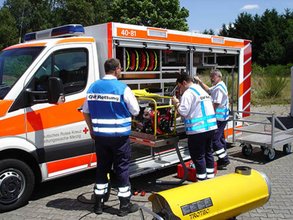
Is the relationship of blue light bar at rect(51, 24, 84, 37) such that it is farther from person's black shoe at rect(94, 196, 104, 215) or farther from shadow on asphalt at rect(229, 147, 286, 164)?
shadow on asphalt at rect(229, 147, 286, 164)

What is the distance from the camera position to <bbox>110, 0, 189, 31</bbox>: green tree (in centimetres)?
3406

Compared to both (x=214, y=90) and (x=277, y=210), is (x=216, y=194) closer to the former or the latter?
(x=277, y=210)

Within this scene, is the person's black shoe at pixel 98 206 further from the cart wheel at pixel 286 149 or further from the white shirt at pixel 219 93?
the cart wheel at pixel 286 149

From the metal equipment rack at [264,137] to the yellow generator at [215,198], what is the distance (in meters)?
3.68

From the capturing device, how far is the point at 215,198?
12.1 feet

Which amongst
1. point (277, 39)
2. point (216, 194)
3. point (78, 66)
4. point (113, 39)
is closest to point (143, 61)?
point (113, 39)

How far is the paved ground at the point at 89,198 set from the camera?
4891 mm

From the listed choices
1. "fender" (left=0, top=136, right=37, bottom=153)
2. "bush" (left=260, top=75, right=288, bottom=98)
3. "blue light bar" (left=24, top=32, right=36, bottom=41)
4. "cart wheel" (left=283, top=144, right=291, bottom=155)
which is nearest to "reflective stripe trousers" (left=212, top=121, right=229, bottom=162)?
"cart wheel" (left=283, top=144, right=291, bottom=155)

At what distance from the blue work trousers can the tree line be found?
1794 centimetres

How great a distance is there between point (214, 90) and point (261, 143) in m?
1.71

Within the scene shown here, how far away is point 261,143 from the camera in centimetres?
774

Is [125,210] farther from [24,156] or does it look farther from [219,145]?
[219,145]

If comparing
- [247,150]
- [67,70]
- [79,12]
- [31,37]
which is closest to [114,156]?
[67,70]

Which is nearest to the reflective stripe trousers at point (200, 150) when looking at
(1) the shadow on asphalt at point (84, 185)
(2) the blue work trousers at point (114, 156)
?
(1) the shadow on asphalt at point (84, 185)
